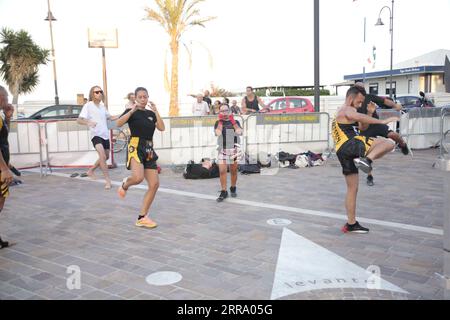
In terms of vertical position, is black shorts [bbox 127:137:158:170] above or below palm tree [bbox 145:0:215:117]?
below

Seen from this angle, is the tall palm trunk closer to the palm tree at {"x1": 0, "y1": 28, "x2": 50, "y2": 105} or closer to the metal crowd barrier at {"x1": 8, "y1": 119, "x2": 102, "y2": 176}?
the metal crowd barrier at {"x1": 8, "y1": 119, "x2": 102, "y2": 176}

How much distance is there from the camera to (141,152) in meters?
5.60

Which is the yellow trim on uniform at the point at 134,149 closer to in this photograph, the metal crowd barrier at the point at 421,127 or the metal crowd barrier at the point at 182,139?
the metal crowd barrier at the point at 182,139

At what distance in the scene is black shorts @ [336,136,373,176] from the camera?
5227 millimetres

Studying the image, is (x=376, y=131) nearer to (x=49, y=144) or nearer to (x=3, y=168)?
(x=3, y=168)

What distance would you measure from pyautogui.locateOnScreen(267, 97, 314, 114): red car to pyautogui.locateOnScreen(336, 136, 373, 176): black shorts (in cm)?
1375

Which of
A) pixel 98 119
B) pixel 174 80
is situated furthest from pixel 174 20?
pixel 98 119

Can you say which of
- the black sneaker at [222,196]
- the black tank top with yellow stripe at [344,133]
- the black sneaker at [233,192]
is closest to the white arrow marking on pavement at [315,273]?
the black tank top with yellow stripe at [344,133]

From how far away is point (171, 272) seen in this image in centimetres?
422

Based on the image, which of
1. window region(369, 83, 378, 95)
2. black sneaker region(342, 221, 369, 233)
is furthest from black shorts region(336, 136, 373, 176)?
window region(369, 83, 378, 95)

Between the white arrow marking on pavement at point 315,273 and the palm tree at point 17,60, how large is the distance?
42.7 meters

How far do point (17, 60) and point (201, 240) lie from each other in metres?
42.3

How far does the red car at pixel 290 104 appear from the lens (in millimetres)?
18953
